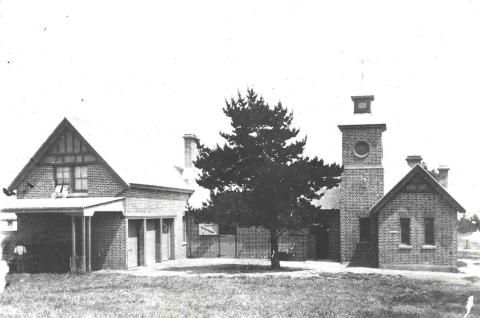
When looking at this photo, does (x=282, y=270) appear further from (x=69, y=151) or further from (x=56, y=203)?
(x=69, y=151)

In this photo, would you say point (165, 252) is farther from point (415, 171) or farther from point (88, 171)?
point (415, 171)

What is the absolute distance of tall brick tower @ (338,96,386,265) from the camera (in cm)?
2773

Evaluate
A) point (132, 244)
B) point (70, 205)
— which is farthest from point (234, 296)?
point (132, 244)

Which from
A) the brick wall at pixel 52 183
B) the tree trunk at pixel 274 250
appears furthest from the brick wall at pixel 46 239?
the tree trunk at pixel 274 250

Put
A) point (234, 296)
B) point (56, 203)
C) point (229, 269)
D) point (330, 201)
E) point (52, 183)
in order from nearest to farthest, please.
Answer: point (234, 296)
point (56, 203)
point (229, 269)
point (52, 183)
point (330, 201)

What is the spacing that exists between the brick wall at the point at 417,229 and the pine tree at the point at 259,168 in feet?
11.4

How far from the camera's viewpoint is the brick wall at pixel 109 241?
25672 mm

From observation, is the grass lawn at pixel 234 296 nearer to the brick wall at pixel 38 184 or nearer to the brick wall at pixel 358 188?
the brick wall at pixel 358 188

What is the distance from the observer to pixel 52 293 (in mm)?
17844

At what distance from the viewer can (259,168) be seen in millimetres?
23391

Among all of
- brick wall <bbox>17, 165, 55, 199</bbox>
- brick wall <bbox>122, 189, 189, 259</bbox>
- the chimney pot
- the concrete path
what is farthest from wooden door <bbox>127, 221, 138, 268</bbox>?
the chimney pot

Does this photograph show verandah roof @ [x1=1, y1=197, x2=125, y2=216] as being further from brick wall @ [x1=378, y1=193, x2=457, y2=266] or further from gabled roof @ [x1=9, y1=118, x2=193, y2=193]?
brick wall @ [x1=378, y1=193, x2=457, y2=266]

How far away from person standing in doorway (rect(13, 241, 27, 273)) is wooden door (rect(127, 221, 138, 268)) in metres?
4.72

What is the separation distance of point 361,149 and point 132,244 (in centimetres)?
1258
